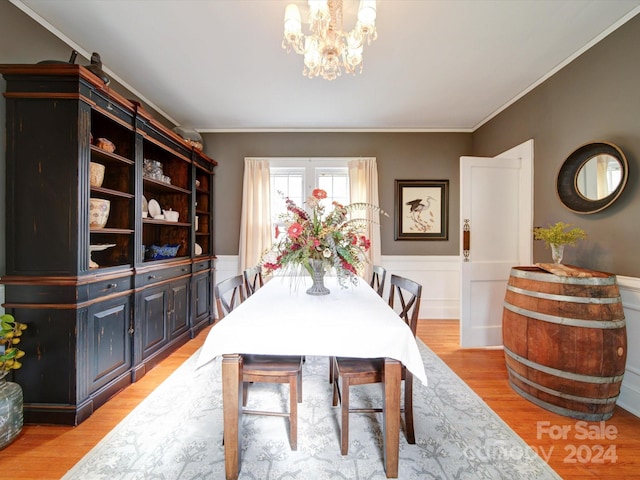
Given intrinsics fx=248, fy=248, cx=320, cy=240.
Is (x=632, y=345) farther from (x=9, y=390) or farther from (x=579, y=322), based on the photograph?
(x=9, y=390)

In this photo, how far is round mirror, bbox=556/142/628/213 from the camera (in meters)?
1.83

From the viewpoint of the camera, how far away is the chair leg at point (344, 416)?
131 centimetres

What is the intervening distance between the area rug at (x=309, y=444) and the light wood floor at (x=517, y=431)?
0.33 ft

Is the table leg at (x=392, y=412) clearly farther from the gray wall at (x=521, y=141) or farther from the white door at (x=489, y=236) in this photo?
the gray wall at (x=521, y=141)

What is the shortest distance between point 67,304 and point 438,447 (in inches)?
96.5

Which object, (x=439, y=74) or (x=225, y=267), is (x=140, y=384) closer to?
(x=225, y=267)

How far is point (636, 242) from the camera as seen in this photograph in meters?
1.74

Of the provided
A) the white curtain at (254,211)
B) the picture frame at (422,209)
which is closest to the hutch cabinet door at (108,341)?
the white curtain at (254,211)

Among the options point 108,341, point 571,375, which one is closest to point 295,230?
point 108,341

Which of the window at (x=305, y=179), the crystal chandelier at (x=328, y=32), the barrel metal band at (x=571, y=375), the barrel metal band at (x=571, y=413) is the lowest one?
the barrel metal band at (x=571, y=413)

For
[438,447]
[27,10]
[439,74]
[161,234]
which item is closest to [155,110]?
[27,10]

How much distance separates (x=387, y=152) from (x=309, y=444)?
3.47 m

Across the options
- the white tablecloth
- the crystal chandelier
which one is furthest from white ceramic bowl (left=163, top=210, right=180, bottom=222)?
the crystal chandelier

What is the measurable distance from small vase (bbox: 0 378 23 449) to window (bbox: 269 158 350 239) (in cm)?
271
